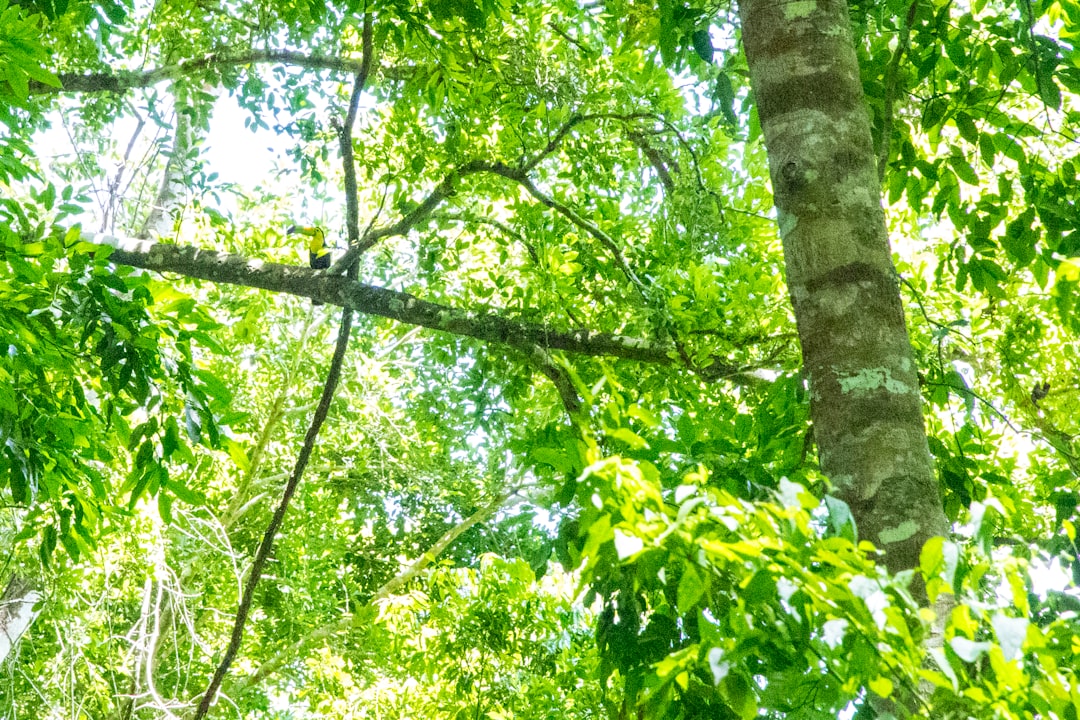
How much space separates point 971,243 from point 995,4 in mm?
2221

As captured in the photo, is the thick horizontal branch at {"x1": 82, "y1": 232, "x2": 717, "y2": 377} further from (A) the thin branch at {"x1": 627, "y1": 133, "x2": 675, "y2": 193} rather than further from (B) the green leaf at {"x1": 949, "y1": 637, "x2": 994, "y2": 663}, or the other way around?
(B) the green leaf at {"x1": 949, "y1": 637, "x2": 994, "y2": 663}

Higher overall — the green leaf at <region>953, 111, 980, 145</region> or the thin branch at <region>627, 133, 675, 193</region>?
the thin branch at <region>627, 133, 675, 193</region>

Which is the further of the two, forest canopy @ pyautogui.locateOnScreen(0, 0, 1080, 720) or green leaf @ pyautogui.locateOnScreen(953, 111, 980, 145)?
green leaf @ pyautogui.locateOnScreen(953, 111, 980, 145)

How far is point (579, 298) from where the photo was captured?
10.8 feet

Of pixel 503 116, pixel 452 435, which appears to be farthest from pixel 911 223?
pixel 452 435

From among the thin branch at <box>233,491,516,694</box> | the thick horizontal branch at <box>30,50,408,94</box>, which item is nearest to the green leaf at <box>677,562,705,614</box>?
the thick horizontal branch at <box>30,50,408,94</box>

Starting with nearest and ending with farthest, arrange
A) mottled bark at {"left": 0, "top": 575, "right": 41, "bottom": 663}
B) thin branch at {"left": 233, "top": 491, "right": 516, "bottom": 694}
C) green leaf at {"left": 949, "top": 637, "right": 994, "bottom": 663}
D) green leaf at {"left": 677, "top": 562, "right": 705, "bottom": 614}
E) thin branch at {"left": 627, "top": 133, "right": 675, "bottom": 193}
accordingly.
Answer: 1. green leaf at {"left": 949, "top": 637, "right": 994, "bottom": 663}
2. green leaf at {"left": 677, "top": 562, "right": 705, "bottom": 614}
3. thin branch at {"left": 627, "top": 133, "right": 675, "bottom": 193}
4. mottled bark at {"left": 0, "top": 575, "right": 41, "bottom": 663}
5. thin branch at {"left": 233, "top": 491, "right": 516, "bottom": 694}

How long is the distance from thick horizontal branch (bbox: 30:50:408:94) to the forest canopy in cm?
2

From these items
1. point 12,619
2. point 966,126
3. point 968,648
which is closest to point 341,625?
point 12,619

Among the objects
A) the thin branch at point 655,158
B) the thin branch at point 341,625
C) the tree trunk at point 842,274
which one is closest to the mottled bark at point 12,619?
the thin branch at point 341,625

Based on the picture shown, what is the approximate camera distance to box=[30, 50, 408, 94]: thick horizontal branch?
4039 millimetres

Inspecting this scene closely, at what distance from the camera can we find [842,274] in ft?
3.83

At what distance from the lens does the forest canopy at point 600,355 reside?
89 centimetres

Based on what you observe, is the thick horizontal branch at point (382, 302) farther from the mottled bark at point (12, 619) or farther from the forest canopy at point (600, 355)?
the mottled bark at point (12, 619)
